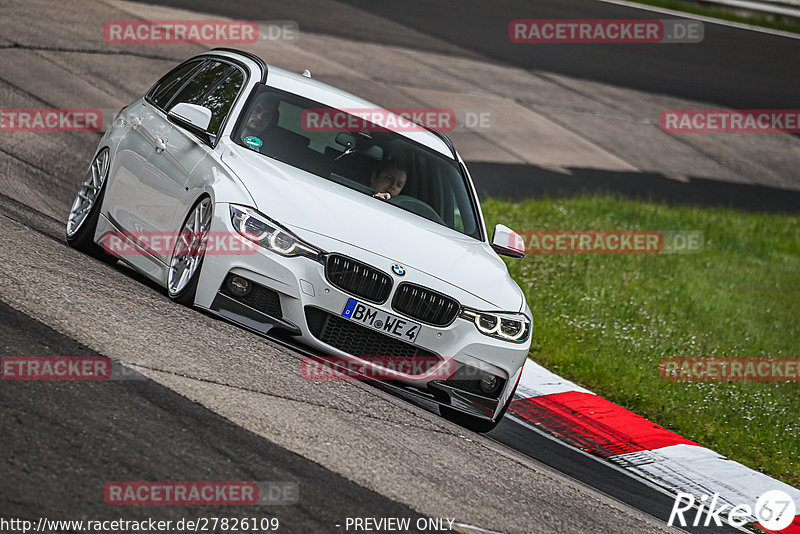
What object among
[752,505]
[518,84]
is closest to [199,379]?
[752,505]

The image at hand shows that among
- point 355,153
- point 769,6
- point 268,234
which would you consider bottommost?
point 268,234

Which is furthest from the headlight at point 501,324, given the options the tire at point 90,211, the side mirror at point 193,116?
the tire at point 90,211

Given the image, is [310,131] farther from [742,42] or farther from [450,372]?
[742,42]

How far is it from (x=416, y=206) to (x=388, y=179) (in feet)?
0.92

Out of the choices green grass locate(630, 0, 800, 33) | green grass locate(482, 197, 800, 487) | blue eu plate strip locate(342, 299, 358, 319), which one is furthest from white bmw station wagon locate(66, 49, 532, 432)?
green grass locate(630, 0, 800, 33)

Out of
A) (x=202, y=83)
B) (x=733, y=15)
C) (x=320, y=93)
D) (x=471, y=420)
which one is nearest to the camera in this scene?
(x=471, y=420)

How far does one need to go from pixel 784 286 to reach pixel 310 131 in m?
8.89

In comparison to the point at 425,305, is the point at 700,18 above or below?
above

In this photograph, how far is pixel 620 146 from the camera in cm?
2058

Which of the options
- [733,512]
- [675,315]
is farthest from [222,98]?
[675,315]

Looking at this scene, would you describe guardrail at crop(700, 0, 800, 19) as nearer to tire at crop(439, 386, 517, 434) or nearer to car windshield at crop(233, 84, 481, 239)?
car windshield at crop(233, 84, 481, 239)

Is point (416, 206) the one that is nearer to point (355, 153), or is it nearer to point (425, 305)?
point (355, 153)

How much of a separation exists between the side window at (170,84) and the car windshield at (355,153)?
965 millimetres

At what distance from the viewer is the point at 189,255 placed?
6.72 metres
